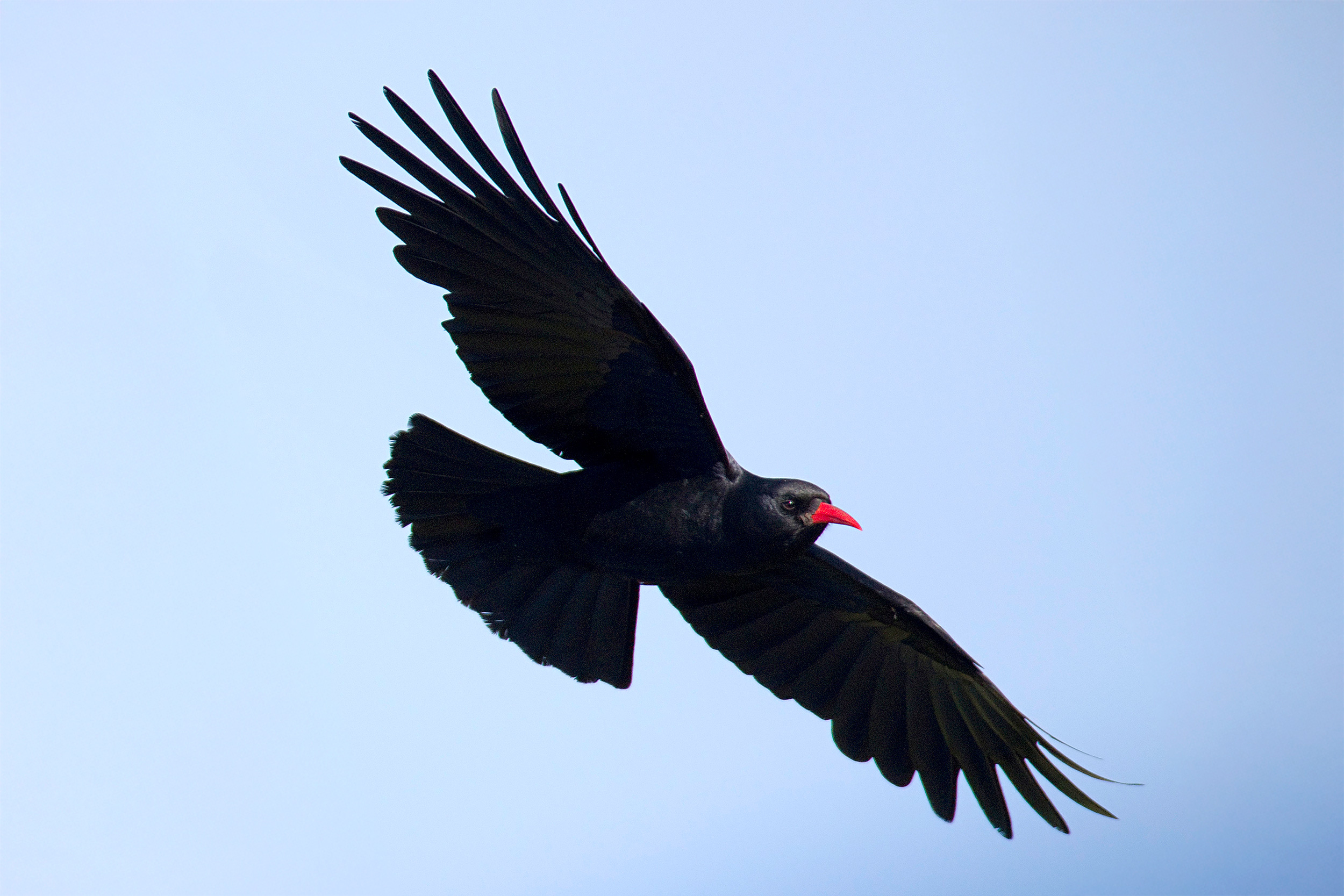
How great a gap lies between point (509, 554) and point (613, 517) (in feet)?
2.48

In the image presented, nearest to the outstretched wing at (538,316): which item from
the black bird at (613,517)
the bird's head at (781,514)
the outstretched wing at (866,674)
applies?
the black bird at (613,517)

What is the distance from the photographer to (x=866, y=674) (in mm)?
6605

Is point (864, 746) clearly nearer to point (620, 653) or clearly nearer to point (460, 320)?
point (620, 653)

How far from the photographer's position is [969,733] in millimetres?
6516

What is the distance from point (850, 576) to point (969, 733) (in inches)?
43.3

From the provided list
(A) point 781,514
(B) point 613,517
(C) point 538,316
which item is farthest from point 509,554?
(A) point 781,514

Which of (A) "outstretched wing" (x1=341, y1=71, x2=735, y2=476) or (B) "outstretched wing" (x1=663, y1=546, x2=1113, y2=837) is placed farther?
(B) "outstretched wing" (x1=663, y1=546, x2=1113, y2=837)

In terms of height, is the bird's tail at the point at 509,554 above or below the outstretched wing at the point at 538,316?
below

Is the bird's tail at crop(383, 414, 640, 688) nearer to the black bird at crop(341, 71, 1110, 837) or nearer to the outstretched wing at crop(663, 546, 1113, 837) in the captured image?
the black bird at crop(341, 71, 1110, 837)

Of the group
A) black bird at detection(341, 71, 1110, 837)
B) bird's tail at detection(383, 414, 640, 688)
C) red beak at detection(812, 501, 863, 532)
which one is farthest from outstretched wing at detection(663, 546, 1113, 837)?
red beak at detection(812, 501, 863, 532)

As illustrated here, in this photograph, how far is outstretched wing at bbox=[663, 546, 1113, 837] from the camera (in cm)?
647

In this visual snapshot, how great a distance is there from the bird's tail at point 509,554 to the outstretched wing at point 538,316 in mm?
303

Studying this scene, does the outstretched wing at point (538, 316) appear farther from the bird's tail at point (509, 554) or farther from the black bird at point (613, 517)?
the bird's tail at point (509, 554)

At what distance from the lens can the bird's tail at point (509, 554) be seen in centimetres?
539
